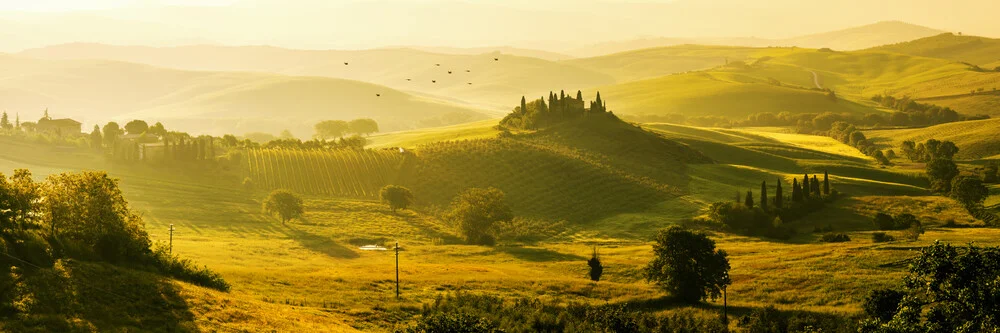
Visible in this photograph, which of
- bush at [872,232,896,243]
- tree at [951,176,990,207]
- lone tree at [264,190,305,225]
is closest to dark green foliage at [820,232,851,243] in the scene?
bush at [872,232,896,243]

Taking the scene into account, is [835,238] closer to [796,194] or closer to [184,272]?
[796,194]

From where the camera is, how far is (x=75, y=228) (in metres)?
62.8

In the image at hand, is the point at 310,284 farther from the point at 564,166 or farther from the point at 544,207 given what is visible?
the point at 564,166

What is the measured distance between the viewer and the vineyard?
15838 centimetres

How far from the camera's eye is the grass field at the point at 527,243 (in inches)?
2826

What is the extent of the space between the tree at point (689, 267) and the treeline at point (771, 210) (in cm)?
4098

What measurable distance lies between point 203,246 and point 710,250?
61808 millimetres

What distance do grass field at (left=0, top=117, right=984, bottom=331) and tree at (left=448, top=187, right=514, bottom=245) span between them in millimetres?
3464

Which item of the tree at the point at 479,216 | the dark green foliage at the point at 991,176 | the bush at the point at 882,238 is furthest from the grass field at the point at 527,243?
the dark green foliage at the point at 991,176

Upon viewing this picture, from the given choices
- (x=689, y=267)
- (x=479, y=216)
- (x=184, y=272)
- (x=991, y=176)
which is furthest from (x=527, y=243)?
(x=991, y=176)

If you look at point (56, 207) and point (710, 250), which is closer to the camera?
point (56, 207)

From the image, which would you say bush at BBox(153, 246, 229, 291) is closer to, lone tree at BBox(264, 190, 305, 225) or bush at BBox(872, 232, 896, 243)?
lone tree at BBox(264, 190, 305, 225)

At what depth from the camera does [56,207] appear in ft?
205

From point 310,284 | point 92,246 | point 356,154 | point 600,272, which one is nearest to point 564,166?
point 356,154
